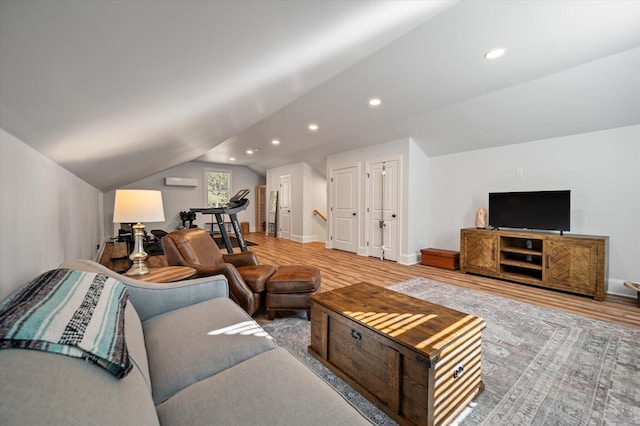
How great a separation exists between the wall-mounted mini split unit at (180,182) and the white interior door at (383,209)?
6178mm

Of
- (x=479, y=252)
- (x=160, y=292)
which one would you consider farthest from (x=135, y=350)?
(x=479, y=252)

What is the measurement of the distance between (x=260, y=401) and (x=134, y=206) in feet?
5.84

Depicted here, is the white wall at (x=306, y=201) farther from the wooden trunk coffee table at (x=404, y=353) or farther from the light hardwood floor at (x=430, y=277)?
the wooden trunk coffee table at (x=404, y=353)

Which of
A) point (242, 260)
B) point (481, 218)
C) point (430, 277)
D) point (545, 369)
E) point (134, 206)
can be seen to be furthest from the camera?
point (481, 218)

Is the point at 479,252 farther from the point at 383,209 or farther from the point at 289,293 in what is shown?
the point at 289,293

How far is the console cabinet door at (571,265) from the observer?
313 cm

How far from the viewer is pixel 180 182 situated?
8383 millimetres

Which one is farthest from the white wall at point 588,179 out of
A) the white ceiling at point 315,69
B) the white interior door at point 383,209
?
the white interior door at point 383,209

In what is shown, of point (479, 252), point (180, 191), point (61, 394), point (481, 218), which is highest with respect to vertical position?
point (180, 191)

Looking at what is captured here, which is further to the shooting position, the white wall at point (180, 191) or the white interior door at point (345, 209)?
the white wall at point (180, 191)

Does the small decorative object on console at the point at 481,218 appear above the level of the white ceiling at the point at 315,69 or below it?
below

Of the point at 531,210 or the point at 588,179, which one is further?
the point at 531,210

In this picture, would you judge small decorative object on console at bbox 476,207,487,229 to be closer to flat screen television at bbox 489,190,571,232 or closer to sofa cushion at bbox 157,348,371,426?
flat screen television at bbox 489,190,571,232

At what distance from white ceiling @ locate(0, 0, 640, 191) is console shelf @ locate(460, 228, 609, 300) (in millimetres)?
1542
